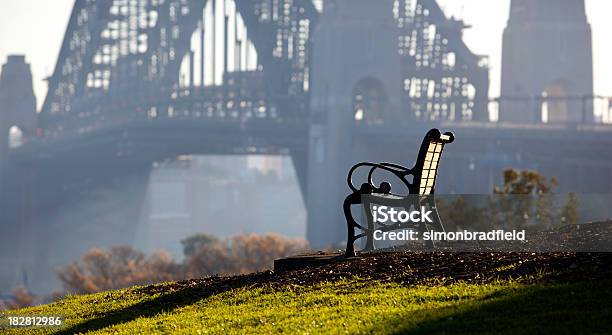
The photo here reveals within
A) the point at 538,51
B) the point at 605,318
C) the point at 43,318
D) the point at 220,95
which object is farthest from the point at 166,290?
the point at 220,95

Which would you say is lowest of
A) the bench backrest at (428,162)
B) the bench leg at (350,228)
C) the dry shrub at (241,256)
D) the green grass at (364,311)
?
the dry shrub at (241,256)

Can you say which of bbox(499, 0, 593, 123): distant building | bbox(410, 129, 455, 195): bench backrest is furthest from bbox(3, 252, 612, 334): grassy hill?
bbox(499, 0, 593, 123): distant building

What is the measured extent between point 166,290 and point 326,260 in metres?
1.73

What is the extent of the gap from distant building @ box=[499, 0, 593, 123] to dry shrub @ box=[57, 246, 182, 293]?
35.0 meters

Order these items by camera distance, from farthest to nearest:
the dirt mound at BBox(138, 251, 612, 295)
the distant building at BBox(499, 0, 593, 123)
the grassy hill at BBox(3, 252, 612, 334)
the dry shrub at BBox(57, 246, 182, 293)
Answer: the distant building at BBox(499, 0, 593, 123) < the dry shrub at BBox(57, 246, 182, 293) < the dirt mound at BBox(138, 251, 612, 295) < the grassy hill at BBox(3, 252, 612, 334)

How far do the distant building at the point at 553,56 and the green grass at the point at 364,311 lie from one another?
95.8 meters

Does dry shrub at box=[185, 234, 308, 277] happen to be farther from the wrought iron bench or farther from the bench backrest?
the wrought iron bench

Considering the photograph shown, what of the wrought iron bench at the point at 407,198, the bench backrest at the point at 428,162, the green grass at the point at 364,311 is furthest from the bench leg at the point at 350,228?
the green grass at the point at 364,311

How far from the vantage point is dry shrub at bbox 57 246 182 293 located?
253ft

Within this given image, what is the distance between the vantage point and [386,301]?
11.0 meters

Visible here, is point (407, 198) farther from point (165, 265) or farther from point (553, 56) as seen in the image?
point (553, 56)

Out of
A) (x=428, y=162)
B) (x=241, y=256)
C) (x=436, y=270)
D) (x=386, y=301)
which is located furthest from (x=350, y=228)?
(x=241, y=256)

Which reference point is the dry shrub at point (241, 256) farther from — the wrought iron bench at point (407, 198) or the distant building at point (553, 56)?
the wrought iron bench at point (407, 198)

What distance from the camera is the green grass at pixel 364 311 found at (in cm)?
970
